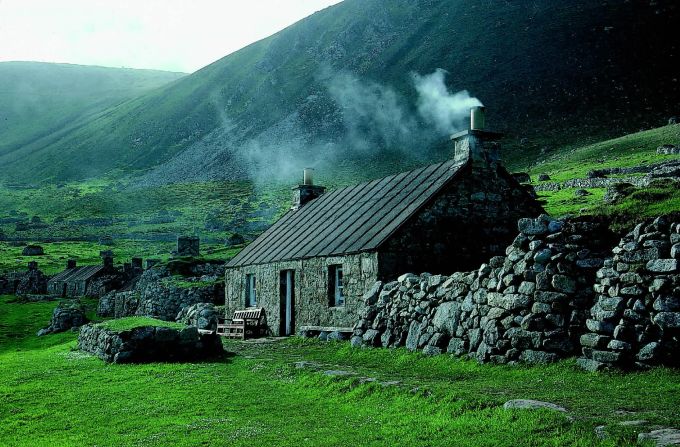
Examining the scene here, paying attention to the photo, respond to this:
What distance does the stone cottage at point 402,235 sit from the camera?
2194 centimetres

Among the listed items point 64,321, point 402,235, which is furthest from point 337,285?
point 64,321

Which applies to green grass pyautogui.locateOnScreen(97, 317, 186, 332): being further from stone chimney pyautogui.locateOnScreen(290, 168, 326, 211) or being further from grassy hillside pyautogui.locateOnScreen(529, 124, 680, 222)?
stone chimney pyautogui.locateOnScreen(290, 168, 326, 211)

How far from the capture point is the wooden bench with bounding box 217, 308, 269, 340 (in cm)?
2783

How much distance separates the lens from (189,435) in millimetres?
9484

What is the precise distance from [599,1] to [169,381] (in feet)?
700

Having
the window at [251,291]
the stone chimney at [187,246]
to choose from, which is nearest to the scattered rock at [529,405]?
the window at [251,291]

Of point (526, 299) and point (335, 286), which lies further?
point (335, 286)

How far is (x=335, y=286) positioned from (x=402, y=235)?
372 centimetres

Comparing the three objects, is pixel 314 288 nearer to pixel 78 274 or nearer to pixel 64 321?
pixel 64 321

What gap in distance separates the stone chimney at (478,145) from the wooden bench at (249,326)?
11.0 metres

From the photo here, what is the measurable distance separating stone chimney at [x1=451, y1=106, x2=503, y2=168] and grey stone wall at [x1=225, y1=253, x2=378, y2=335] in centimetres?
502

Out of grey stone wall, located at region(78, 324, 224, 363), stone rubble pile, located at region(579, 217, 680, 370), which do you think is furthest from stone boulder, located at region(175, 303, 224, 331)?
stone rubble pile, located at region(579, 217, 680, 370)

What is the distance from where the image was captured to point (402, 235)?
2166 centimetres

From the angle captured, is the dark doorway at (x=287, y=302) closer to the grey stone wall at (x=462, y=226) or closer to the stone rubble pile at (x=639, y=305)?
the grey stone wall at (x=462, y=226)
